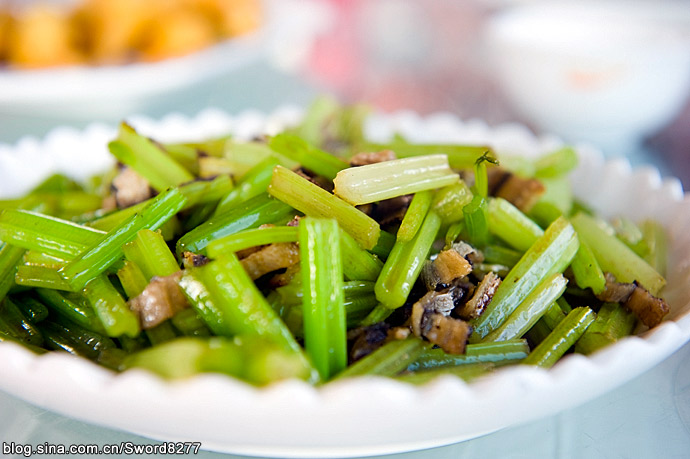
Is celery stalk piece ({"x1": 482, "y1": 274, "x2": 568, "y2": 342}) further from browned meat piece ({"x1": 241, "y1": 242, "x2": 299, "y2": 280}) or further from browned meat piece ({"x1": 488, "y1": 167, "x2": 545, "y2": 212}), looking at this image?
browned meat piece ({"x1": 241, "y1": 242, "x2": 299, "y2": 280})

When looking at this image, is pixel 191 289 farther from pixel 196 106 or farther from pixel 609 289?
pixel 196 106

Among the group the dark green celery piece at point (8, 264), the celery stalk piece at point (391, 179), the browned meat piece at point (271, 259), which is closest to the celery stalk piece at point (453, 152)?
the celery stalk piece at point (391, 179)

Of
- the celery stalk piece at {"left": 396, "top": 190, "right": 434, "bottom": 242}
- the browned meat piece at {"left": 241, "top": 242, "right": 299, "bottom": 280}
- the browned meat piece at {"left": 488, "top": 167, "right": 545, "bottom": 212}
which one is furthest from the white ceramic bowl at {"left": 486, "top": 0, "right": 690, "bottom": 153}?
the browned meat piece at {"left": 241, "top": 242, "right": 299, "bottom": 280}

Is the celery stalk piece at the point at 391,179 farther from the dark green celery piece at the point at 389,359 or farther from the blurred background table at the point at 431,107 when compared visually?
the blurred background table at the point at 431,107

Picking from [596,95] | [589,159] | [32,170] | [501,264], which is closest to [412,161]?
[501,264]

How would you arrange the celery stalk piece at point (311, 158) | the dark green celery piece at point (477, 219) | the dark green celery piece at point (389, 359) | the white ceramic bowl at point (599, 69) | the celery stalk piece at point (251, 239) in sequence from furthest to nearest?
the white ceramic bowl at point (599, 69), the celery stalk piece at point (311, 158), the dark green celery piece at point (477, 219), the celery stalk piece at point (251, 239), the dark green celery piece at point (389, 359)

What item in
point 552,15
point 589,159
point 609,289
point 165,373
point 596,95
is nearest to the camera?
point 165,373
